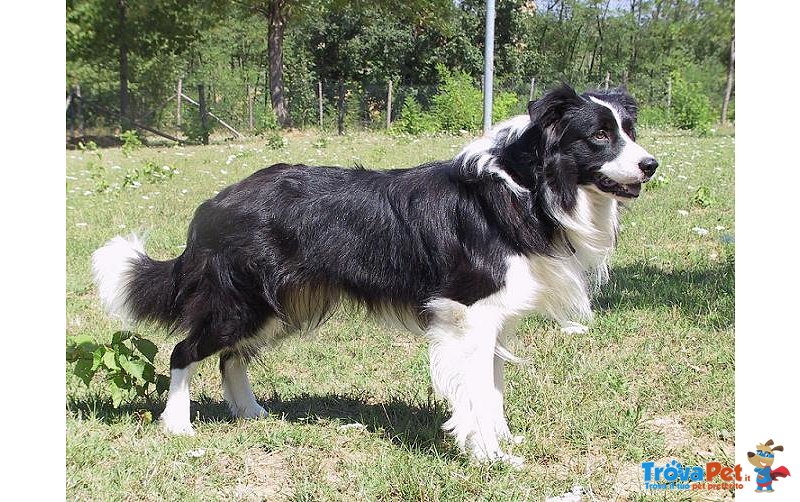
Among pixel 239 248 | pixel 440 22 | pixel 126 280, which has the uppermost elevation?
pixel 440 22

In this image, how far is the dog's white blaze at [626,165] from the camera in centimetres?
287

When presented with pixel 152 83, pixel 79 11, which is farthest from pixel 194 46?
pixel 79 11

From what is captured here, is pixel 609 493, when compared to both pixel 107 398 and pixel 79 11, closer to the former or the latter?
pixel 107 398

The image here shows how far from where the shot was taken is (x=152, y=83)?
894 inches

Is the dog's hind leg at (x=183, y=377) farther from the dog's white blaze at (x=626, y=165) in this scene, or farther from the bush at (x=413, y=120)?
the bush at (x=413, y=120)

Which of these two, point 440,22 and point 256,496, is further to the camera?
point 440,22

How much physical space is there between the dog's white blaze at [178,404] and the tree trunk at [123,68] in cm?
1889

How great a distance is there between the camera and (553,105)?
298 centimetres

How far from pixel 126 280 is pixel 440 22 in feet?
39.2

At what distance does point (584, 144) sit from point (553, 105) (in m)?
0.21

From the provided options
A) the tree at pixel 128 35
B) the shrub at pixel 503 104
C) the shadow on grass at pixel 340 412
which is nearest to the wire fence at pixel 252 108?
the tree at pixel 128 35

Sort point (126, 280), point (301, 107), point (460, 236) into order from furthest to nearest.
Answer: point (301, 107), point (126, 280), point (460, 236)

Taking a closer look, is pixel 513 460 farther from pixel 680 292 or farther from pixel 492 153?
pixel 680 292

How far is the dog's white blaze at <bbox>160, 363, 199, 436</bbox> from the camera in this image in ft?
11.6
